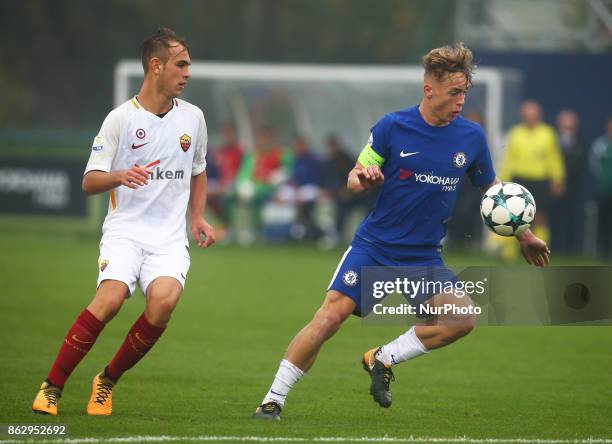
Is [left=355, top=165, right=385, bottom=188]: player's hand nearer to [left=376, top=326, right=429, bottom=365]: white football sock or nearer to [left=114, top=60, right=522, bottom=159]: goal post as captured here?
[left=376, top=326, right=429, bottom=365]: white football sock

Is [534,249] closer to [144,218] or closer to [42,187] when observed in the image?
[144,218]

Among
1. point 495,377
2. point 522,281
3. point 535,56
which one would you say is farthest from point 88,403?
point 535,56

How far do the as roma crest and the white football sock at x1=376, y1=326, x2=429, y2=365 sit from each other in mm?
1673

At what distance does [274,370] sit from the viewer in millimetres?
9859

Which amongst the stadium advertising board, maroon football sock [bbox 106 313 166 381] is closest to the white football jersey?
maroon football sock [bbox 106 313 166 381]

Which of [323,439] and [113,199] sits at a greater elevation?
[113,199]

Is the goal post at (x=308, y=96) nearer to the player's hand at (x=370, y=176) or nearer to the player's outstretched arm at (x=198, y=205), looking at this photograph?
the player's outstretched arm at (x=198, y=205)

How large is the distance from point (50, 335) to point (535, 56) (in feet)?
46.4

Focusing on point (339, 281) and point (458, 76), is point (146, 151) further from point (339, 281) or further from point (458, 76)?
point (458, 76)

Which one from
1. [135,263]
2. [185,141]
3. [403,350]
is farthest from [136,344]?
[403,350]

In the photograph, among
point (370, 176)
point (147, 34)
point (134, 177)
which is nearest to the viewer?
point (370, 176)

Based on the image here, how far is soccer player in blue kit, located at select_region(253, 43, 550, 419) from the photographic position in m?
7.45

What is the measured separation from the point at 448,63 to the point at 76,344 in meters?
2.64

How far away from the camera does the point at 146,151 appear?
7.60 m
